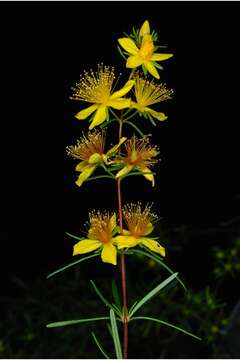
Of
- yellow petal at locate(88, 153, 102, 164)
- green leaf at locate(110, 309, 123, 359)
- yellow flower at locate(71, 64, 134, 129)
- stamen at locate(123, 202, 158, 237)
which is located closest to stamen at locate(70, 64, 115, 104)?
yellow flower at locate(71, 64, 134, 129)

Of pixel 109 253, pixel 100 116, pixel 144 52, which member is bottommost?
pixel 109 253

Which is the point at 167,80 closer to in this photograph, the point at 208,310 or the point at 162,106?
the point at 162,106

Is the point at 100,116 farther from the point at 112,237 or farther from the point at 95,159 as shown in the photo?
the point at 112,237

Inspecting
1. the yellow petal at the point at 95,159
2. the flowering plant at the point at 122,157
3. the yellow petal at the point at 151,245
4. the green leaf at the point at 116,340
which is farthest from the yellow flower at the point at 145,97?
the green leaf at the point at 116,340

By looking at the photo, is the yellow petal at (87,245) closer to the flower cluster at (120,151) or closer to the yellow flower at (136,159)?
the flower cluster at (120,151)

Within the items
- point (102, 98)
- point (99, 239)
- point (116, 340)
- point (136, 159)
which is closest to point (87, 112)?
point (102, 98)
